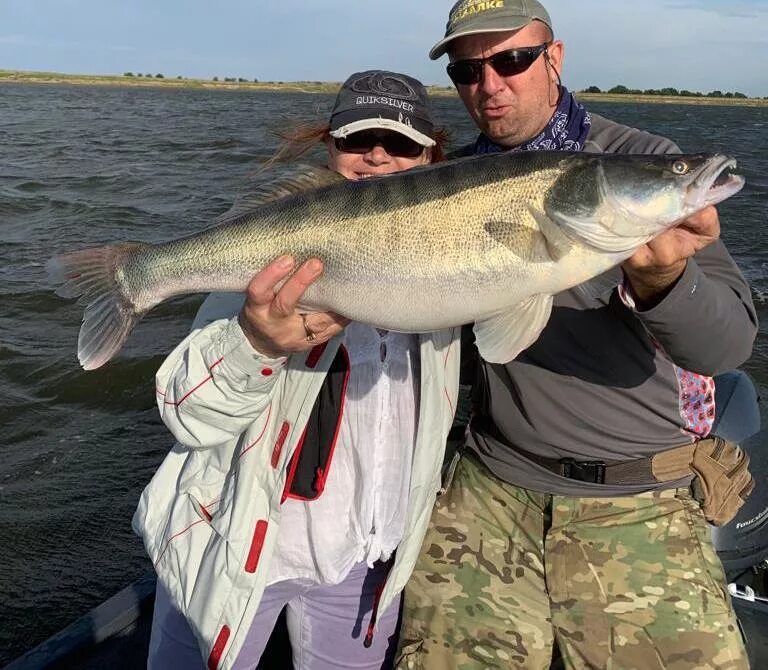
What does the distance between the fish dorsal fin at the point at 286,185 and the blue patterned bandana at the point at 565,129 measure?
38.0 inches

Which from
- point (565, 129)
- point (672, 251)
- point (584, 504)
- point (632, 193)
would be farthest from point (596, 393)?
point (565, 129)

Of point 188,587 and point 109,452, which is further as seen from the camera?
point 109,452

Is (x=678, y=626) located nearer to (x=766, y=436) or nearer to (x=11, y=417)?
(x=766, y=436)

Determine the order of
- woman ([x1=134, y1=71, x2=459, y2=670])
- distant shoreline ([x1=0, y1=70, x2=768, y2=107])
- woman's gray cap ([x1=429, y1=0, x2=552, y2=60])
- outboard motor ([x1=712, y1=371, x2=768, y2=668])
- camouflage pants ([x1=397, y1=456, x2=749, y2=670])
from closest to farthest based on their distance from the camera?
woman ([x1=134, y1=71, x2=459, y2=670]) → camouflage pants ([x1=397, y1=456, x2=749, y2=670]) → outboard motor ([x1=712, y1=371, x2=768, y2=668]) → woman's gray cap ([x1=429, y1=0, x2=552, y2=60]) → distant shoreline ([x1=0, y1=70, x2=768, y2=107])

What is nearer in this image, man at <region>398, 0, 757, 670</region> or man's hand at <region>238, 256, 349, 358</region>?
man's hand at <region>238, 256, 349, 358</region>

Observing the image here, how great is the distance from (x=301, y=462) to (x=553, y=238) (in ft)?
4.52

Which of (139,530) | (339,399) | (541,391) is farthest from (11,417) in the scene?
(541,391)

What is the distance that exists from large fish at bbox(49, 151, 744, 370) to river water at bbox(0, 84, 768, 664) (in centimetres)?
120

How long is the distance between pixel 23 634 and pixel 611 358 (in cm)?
392

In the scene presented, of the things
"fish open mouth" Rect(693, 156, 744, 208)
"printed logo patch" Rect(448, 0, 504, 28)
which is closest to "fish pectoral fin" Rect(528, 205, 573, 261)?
"fish open mouth" Rect(693, 156, 744, 208)

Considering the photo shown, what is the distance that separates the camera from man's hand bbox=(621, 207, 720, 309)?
2551mm

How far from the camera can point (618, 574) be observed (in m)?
3.20

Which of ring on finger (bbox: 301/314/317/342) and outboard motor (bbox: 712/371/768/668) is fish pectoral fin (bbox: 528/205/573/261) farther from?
outboard motor (bbox: 712/371/768/668)

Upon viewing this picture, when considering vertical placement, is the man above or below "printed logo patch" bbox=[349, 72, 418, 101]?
below
